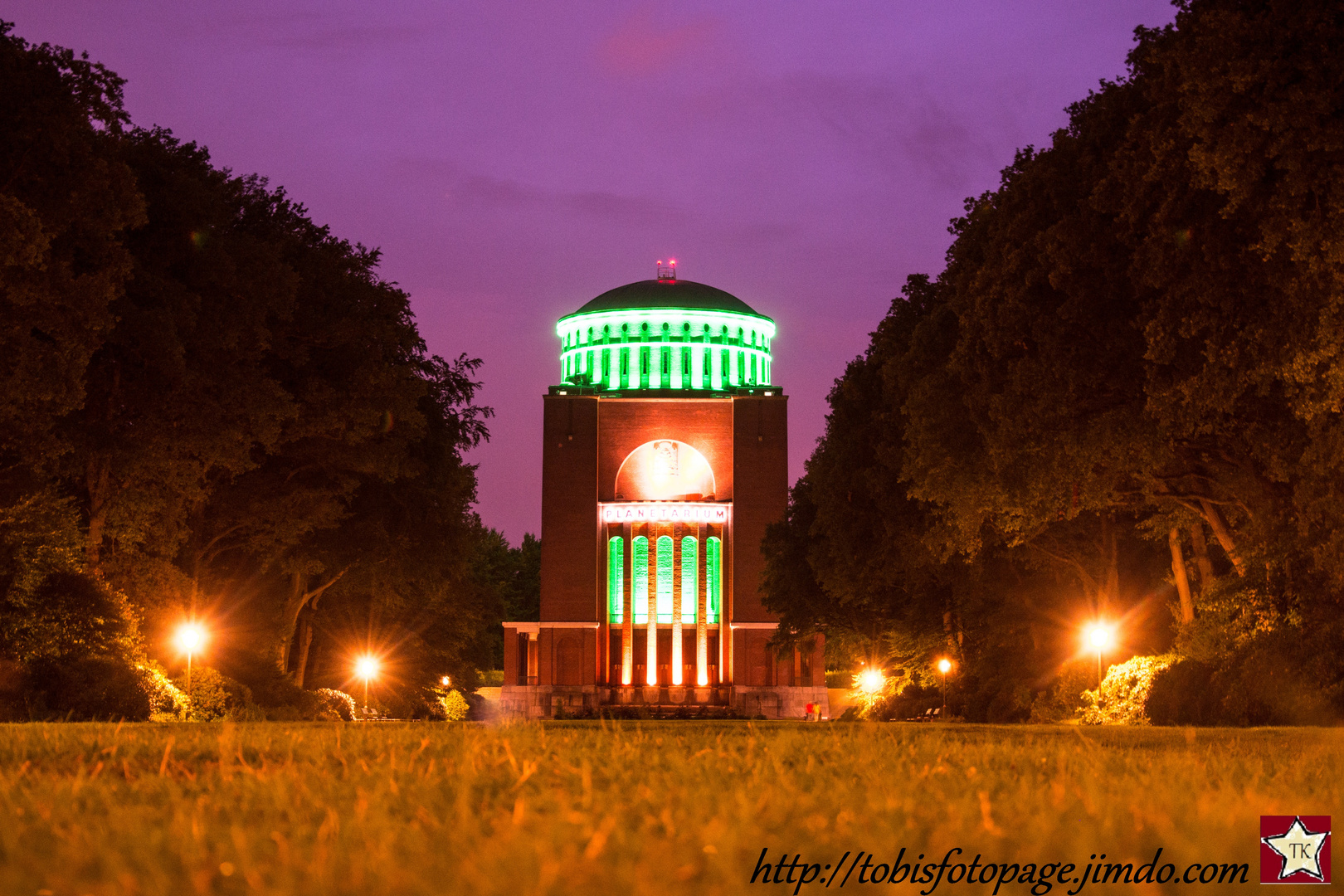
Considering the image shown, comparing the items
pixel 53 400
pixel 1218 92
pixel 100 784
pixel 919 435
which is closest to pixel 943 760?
pixel 100 784

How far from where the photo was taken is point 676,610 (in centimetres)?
8844

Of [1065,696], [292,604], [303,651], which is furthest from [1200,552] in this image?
[303,651]

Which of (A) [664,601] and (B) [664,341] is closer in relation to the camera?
(A) [664,601]

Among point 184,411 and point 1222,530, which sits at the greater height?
point 184,411

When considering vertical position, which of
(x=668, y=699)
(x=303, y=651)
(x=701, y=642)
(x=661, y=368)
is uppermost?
(x=661, y=368)

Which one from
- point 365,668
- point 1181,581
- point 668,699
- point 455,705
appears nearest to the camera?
point 1181,581

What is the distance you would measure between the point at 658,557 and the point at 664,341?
17.4m

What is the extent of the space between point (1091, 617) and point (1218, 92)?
18529mm

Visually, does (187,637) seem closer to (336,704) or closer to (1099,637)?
(336,704)

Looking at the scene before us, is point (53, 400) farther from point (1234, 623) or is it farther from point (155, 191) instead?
point (1234, 623)

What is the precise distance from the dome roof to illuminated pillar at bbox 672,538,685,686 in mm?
19541

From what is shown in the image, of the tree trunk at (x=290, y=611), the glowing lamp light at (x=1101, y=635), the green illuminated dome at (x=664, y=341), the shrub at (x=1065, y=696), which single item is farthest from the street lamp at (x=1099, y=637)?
the green illuminated dome at (x=664, y=341)

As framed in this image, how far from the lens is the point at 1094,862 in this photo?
14.9ft

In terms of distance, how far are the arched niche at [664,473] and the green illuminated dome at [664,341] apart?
5127mm
